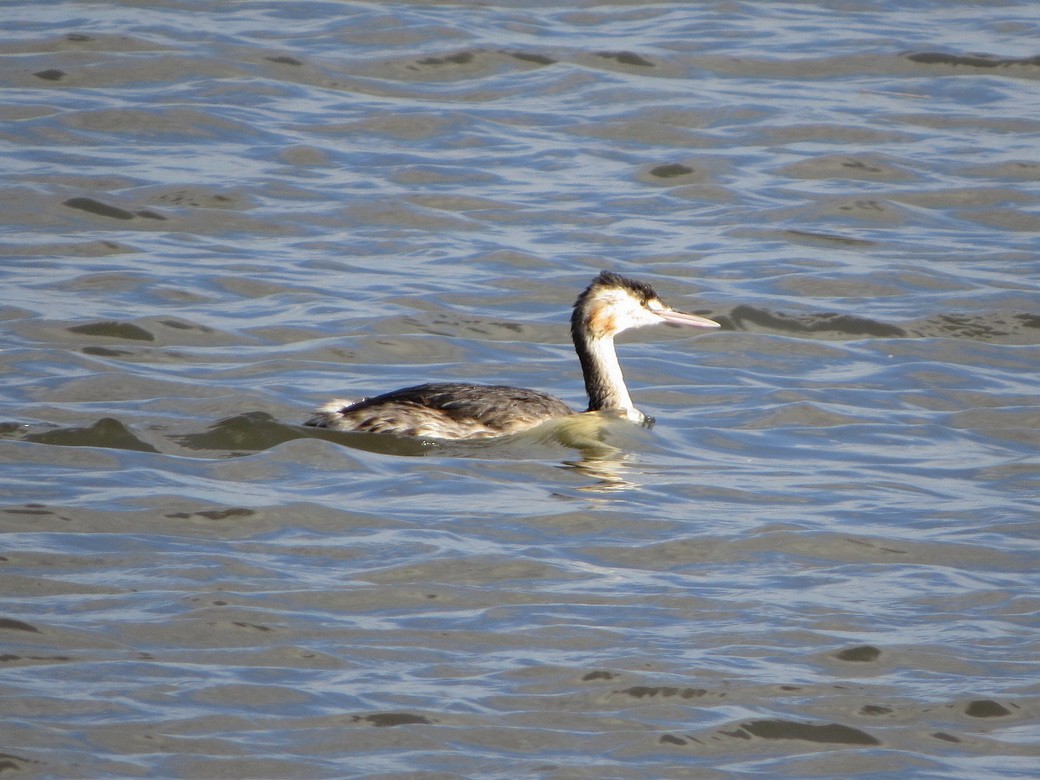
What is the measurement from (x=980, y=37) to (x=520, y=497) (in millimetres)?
11837

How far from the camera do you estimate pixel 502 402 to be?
31.0 feet

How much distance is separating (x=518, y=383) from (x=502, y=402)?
Answer: 148 cm

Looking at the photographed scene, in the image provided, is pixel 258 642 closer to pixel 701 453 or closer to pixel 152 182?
pixel 701 453

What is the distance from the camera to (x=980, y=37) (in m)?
18.5

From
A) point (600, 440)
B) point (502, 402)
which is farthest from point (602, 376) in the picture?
point (502, 402)

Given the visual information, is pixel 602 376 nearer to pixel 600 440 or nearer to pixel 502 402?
pixel 600 440

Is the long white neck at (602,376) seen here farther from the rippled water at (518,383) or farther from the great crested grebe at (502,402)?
the rippled water at (518,383)

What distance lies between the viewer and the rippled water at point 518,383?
5.92 meters

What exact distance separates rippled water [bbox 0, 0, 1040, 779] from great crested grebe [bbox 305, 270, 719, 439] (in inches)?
5.2

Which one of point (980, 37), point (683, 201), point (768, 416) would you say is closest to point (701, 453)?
point (768, 416)

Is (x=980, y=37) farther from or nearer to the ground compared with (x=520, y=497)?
farther from the ground

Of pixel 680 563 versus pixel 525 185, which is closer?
pixel 680 563

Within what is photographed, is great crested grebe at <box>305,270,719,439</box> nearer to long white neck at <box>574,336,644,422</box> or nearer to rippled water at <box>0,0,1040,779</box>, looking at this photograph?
long white neck at <box>574,336,644,422</box>

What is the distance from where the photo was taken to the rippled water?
19.4 ft
